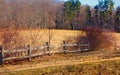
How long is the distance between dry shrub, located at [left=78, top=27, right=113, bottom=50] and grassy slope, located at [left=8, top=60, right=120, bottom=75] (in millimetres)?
15122

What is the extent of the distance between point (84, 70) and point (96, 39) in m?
18.1

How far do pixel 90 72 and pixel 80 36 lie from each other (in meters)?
18.8

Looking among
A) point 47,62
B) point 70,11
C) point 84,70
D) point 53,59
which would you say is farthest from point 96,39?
point 70,11

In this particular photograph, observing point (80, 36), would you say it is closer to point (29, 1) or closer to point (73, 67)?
point (73, 67)

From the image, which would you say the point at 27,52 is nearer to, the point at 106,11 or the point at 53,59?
the point at 53,59

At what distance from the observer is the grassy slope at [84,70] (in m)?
17.0

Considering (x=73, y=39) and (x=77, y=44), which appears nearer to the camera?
(x=77, y=44)

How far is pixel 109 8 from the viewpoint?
366ft

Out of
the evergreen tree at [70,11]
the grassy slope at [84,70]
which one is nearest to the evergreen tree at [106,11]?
the evergreen tree at [70,11]

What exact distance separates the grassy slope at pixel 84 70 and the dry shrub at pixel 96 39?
15122mm

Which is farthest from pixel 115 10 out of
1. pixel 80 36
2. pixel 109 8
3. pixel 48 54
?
pixel 48 54

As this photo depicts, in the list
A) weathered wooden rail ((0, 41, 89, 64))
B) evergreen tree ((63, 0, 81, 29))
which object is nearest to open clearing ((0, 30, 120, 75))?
weathered wooden rail ((0, 41, 89, 64))

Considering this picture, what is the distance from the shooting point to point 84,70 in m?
18.2

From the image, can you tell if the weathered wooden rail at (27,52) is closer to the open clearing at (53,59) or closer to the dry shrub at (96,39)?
the open clearing at (53,59)
